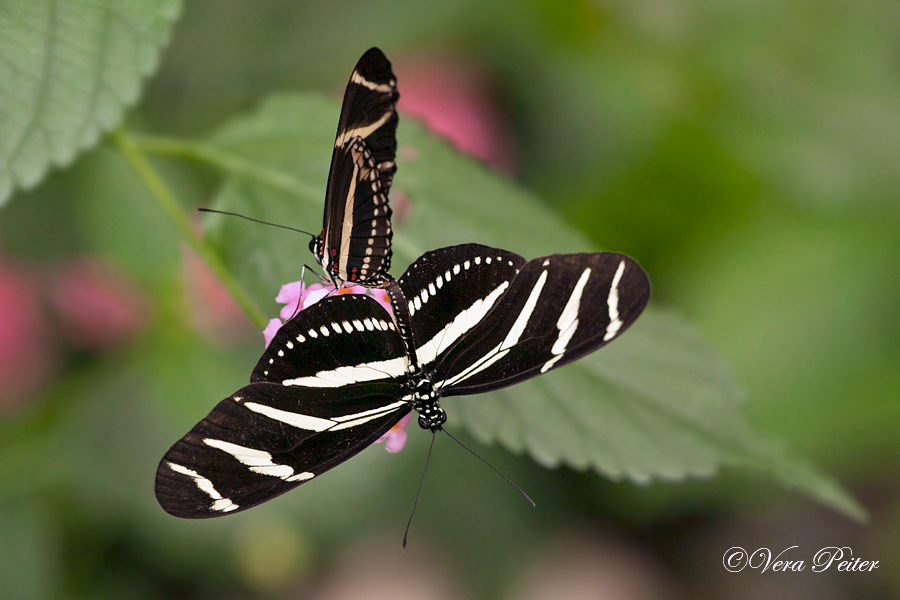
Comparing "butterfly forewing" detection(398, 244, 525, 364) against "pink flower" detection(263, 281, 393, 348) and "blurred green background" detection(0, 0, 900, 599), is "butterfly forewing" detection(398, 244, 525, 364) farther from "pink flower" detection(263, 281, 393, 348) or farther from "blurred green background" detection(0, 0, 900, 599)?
"blurred green background" detection(0, 0, 900, 599)

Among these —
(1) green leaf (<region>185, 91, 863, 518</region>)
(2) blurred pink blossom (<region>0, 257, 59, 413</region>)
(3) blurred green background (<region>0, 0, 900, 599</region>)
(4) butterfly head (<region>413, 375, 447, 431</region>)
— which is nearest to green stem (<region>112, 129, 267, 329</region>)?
(1) green leaf (<region>185, 91, 863, 518</region>)

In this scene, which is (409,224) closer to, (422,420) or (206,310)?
(422,420)

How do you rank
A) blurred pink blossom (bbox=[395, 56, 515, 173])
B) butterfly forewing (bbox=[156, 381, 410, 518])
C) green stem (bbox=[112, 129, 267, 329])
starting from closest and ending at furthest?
butterfly forewing (bbox=[156, 381, 410, 518]) → green stem (bbox=[112, 129, 267, 329]) → blurred pink blossom (bbox=[395, 56, 515, 173])

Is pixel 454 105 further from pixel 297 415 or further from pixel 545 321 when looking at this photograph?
pixel 297 415

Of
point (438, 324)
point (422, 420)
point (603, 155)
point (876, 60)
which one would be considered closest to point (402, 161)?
point (438, 324)

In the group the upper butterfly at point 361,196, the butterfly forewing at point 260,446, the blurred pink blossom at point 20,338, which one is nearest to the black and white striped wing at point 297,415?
the butterfly forewing at point 260,446

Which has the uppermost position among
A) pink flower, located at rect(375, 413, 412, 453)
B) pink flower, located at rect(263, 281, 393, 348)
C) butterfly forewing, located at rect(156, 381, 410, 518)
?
pink flower, located at rect(263, 281, 393, 348)

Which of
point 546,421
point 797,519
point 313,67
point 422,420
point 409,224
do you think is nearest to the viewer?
point 422,420
